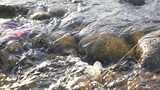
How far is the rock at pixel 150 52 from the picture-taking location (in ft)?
18.4

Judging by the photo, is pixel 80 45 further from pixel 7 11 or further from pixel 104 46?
pixel 7 11

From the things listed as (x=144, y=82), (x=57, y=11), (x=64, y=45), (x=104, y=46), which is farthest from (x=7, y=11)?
(x=144, y=82)

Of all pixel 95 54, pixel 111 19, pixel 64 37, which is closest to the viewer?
pixel 95 54

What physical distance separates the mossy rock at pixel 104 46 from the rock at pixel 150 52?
311 millimetres

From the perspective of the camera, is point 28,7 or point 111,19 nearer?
point 111,19

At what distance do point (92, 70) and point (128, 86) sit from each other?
2.27ft

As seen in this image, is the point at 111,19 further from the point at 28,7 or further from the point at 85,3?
the point at 28,7

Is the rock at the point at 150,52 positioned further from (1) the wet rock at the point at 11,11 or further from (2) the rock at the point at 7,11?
(2) the rock at the point at 7,11

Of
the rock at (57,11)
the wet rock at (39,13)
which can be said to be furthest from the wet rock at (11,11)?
the rock at (57,11)

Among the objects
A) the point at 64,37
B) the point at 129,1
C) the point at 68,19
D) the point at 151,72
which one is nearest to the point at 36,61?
the point at 64,37

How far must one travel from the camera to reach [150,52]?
578 cm

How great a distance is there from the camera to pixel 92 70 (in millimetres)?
5832

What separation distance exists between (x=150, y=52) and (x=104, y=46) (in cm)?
86

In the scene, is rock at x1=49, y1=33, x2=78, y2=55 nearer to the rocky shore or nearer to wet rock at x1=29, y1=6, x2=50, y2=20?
the rocky shore
